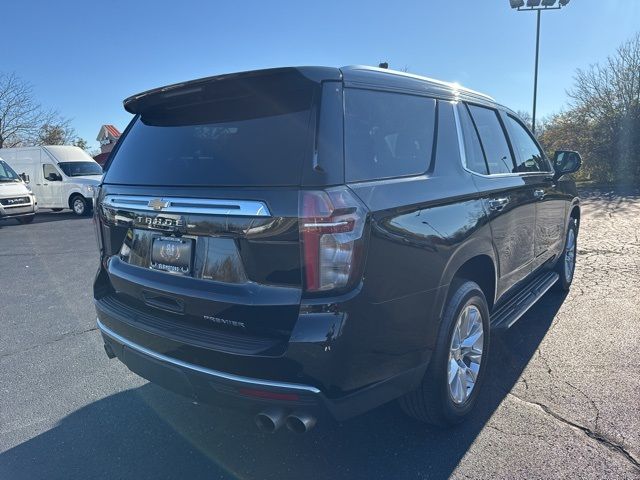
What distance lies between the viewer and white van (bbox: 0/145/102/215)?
1547 centimetres

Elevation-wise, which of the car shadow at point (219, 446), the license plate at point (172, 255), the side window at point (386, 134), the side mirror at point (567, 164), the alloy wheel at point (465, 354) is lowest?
the car shadow at point (219, 446)

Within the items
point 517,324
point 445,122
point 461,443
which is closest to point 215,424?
point 461,443

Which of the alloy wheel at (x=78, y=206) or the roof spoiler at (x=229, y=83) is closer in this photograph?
the roof spoiler at (x=229, y=83)

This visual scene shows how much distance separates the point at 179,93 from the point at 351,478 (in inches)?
86.3

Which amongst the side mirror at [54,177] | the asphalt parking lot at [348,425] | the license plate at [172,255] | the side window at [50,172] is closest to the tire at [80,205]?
the side mirror at [54,177]

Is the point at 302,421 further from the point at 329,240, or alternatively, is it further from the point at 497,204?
the point at 497,204

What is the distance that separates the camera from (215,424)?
9.67ft

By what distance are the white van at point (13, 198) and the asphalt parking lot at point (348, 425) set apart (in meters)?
10.1

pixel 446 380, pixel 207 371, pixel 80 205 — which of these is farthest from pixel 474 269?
pixel 80 205

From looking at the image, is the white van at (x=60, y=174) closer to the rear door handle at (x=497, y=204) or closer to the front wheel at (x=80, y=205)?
the front wheel at (x=80, y=205)

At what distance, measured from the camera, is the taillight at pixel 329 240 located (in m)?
1.98

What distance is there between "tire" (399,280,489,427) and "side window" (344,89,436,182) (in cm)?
76

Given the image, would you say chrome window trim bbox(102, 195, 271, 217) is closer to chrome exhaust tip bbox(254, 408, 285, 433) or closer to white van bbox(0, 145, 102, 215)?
chrome exhaust tip bbox(254, 408, 285, 433)

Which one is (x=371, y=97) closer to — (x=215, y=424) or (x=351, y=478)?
(x=351, y=478)
